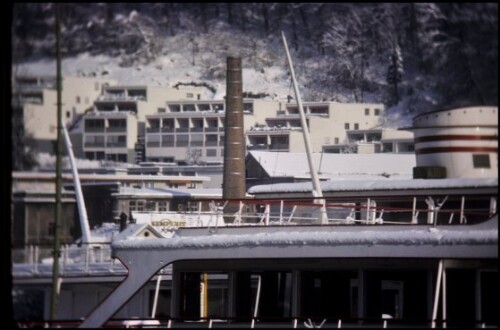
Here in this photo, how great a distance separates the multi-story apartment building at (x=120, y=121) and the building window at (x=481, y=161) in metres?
2.96

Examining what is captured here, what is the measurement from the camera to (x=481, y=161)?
9875mm

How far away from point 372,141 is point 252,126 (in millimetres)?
1279

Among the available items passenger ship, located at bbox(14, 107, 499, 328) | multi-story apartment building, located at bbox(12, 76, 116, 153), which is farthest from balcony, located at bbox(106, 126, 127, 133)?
passenger ship, located at bbox(14, 107, 499, 328)

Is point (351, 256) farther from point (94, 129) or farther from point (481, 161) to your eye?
point (94, 129)

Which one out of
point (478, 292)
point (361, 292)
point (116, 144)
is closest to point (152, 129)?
point (116, 144)

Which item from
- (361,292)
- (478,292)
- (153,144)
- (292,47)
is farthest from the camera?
(153,144)

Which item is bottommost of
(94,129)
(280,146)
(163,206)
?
(163,206)

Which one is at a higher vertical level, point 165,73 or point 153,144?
point 165,73

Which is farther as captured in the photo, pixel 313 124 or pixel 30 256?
pixel 30 256

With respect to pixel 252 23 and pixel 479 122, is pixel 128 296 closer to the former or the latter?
pixel 252 23

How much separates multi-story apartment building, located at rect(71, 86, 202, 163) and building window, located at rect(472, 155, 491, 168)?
2.96 metres

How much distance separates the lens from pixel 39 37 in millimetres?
10820

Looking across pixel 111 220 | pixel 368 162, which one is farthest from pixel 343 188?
pixel 111 220

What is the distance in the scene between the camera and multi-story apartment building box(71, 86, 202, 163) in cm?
1176
